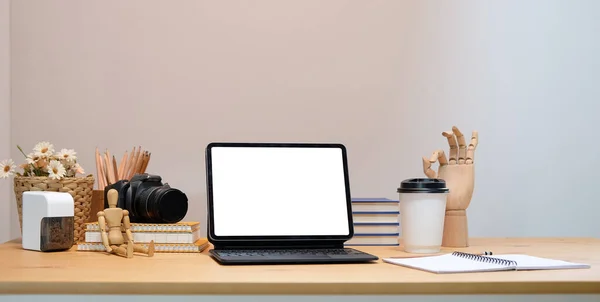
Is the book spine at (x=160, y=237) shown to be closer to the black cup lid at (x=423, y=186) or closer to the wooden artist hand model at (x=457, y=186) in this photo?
the black cup lid at (x=423, y=186)

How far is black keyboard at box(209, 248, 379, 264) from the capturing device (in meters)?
1.20

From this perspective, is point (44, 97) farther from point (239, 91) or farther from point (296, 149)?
point (296, 149)

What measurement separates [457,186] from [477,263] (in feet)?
1.26

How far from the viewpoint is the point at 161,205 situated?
139cm

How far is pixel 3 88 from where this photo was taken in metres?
1.90

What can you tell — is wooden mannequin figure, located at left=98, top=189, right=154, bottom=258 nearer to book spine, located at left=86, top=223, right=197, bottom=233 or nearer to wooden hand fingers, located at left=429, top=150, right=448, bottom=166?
book spine, located at left=86, top=223, right=197, bottom=233

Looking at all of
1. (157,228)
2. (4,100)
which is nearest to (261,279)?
(157,228)

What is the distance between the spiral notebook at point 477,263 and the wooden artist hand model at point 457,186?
0.80 feet

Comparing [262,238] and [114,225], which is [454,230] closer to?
[262,238]

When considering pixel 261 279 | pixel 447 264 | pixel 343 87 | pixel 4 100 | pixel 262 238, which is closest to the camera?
pixel 261 279

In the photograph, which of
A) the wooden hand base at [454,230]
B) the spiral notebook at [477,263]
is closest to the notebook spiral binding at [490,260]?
the spiral notebook at [477,263]

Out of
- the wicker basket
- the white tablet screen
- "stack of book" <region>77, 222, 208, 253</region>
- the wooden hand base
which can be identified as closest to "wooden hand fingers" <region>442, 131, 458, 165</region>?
the wooden hand base

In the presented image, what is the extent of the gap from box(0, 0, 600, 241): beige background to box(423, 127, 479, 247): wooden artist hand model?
47cm

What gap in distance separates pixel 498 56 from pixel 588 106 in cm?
35
